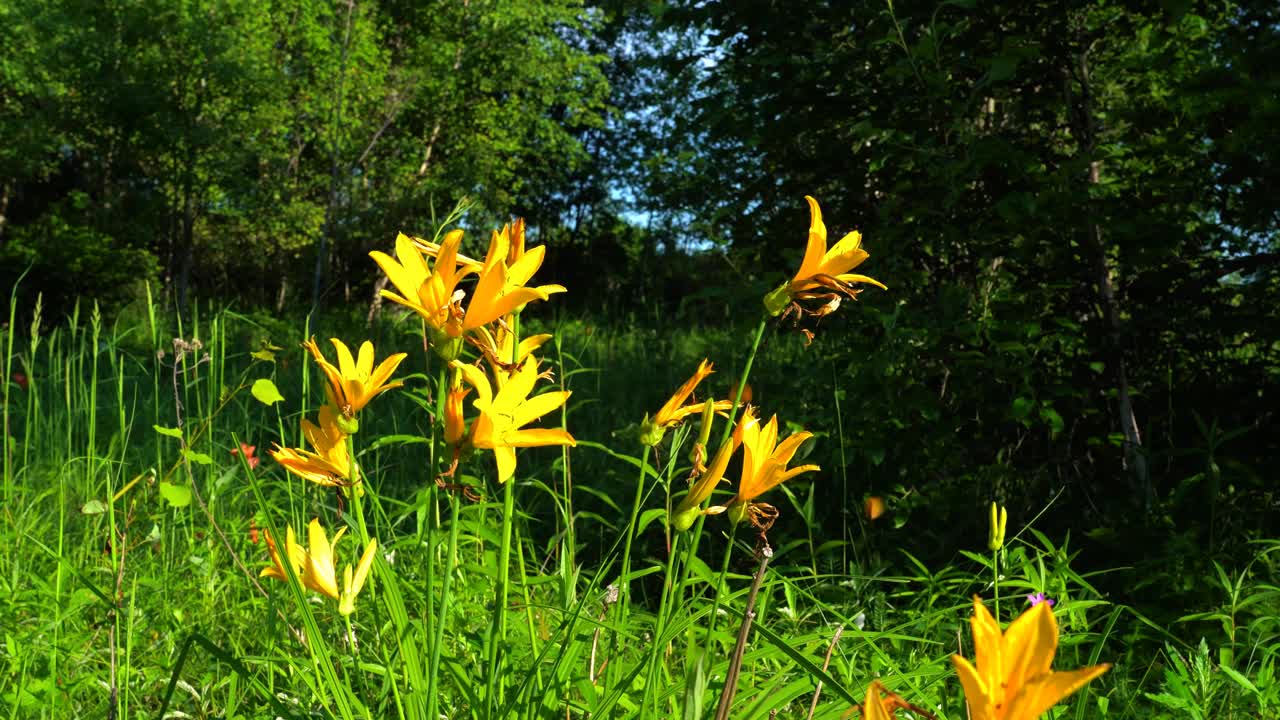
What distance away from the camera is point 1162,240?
2396 mm

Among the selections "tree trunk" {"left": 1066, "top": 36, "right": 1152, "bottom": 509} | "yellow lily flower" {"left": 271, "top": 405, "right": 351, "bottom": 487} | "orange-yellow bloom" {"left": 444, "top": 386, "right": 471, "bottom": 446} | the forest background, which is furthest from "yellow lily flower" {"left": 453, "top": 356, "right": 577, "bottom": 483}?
"tree trunk" {"left": 1066, "top": 36, "right": 1152, "bottom": 509}

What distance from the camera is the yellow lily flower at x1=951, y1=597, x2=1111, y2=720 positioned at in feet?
1.39

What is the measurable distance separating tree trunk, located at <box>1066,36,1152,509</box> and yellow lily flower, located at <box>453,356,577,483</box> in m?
2.28

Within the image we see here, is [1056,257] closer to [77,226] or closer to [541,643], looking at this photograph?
[541,643]

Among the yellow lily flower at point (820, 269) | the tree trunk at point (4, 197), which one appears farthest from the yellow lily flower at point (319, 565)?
the tree trunk at point (4, 197)

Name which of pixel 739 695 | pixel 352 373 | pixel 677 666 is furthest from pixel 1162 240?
pixel 352 373

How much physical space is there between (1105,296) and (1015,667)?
2.52 metres

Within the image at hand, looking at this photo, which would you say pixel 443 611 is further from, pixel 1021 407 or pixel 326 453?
pixel 1021 407

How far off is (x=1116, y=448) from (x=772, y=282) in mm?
1193

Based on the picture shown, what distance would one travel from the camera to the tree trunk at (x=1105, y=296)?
2596 millimetres

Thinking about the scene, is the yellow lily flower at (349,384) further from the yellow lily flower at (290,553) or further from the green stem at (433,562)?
the yellow lily flower at (290,553)

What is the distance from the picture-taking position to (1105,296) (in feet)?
8.68

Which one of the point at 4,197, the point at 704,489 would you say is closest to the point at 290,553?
the point at 704,489

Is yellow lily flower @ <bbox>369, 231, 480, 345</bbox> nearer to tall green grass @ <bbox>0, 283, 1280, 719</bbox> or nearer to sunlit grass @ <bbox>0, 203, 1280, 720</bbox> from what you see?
sunlit grass @ <bbox>0, 203, 1280, 720</bbox>
